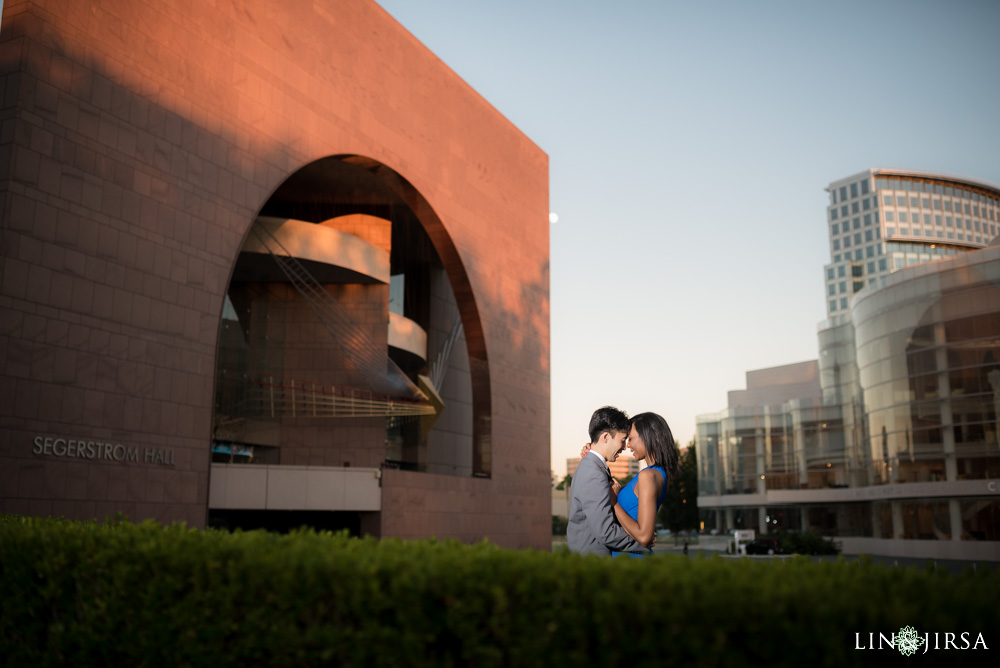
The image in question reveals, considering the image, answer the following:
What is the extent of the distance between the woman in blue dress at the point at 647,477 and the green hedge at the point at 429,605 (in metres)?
1.48

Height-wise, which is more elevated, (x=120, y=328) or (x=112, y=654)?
(x=120, y=328)

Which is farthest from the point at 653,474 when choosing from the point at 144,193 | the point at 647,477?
the point at 144,193

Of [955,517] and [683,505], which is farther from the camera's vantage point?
[683,505]

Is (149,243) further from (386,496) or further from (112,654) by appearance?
(112,654)

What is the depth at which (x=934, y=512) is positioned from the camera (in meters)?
36.9

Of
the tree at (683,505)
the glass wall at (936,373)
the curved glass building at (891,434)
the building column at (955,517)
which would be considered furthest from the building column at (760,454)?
the building column at (955,517)

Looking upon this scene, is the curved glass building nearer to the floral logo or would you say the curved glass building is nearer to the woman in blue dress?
the woman in blue dress

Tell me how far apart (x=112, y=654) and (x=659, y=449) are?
337 cm

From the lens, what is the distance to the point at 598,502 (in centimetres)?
514

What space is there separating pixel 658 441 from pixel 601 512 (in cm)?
67

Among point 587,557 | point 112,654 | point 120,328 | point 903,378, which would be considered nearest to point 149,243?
point 120,328

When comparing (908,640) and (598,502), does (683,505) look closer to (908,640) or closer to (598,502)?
(598,502)

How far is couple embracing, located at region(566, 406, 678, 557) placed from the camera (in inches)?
201

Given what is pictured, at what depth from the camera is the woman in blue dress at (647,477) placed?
513 centimetres
